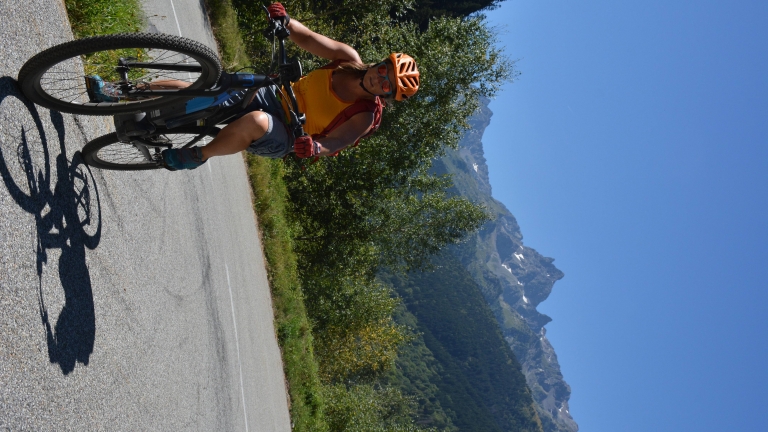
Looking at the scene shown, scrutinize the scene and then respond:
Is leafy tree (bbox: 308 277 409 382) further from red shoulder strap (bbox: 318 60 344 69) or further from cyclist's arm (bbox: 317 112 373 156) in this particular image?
cyclist's arm (bbox: 317 112 373 156)

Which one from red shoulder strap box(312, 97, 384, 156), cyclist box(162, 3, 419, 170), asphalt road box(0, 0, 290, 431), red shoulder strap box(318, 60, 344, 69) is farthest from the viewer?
red shoulder strap box(318, 60, 344, 69)

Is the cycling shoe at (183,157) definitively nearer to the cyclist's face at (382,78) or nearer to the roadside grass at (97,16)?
the cyclist's face at (382,78)

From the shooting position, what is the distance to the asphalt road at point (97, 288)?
13.9 ft

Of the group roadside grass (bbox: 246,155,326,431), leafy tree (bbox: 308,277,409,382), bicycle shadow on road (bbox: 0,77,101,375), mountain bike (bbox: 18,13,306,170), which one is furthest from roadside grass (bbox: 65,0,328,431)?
leafy tree (bbox: 308,277,409,382)

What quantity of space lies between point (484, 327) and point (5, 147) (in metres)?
165

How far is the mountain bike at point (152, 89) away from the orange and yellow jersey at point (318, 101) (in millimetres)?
328

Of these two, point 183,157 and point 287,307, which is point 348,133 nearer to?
point 183,157

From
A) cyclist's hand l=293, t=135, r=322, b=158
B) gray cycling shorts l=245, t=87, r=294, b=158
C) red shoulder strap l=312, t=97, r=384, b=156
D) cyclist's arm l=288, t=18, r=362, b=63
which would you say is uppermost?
cyclist's arm l=288, t=18, r=362, b=63

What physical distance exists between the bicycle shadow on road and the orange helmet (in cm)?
316

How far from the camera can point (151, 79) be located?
18.7 feet

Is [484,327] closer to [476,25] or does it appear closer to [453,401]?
[453,401]

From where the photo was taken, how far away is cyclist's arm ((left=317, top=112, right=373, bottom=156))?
5926 mm

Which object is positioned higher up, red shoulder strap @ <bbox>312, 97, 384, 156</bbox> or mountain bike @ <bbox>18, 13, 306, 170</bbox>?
red shoulder strap @ <bbox>312, 97, 384, 156</bbox>

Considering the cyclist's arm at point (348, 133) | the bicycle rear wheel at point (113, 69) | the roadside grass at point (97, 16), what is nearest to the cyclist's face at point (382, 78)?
the cyclist's arm at point (348, 133)
